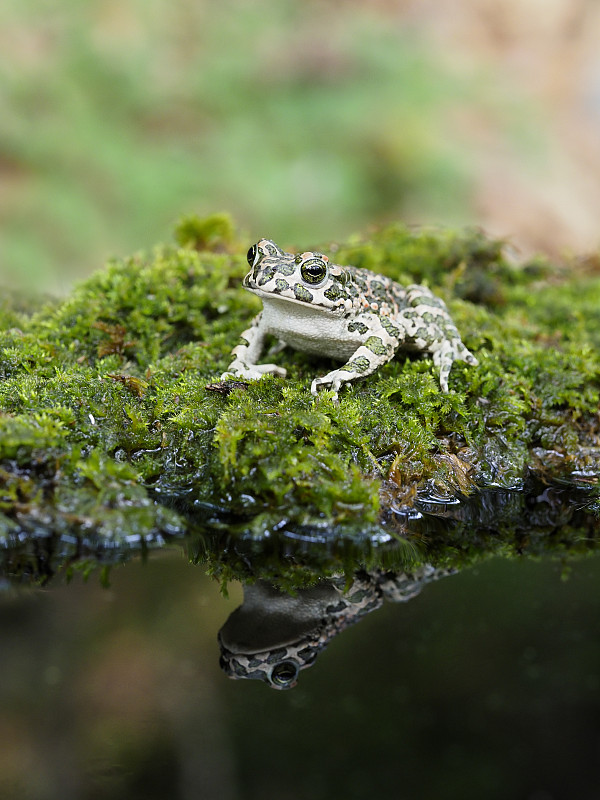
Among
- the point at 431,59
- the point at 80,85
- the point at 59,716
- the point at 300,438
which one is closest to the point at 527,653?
the point at 300,438

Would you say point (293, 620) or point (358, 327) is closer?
point (293, 620)

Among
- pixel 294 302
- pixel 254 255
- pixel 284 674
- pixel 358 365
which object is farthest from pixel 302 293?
pixel 284 674

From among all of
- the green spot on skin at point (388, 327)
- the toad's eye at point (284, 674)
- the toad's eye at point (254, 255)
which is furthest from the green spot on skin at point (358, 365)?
the toad's eye at point (284, 674)

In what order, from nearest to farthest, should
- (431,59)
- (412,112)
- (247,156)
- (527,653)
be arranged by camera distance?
(527,653), (247,156), (412,112), (431,59)

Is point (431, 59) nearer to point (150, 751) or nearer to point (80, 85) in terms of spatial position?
point (80, 85)

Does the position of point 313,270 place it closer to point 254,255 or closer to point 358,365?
point 254,255

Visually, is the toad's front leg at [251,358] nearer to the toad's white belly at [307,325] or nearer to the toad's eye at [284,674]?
the toad's white belly at [307,325]
